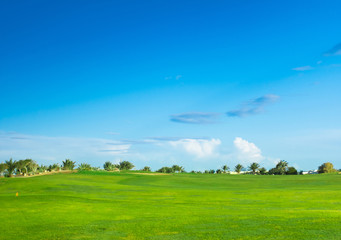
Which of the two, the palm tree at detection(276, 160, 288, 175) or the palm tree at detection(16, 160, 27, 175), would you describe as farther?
the palm tree at detection(276, 160, 288, 175)

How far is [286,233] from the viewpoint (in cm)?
1697

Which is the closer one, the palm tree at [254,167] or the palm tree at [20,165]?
the palm tree at [20,165]

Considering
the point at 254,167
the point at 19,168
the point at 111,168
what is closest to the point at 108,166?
the point at 111,168

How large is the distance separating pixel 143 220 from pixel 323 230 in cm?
1124

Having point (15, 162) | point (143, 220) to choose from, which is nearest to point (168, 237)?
point (143, 220)

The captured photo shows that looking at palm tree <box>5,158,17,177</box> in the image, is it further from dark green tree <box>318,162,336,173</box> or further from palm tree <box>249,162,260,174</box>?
dark green tree <box>318,162,336,173</box>

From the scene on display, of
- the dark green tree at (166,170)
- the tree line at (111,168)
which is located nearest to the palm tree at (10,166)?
the tree line at (111,168)

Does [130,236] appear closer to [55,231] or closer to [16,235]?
[55,231]

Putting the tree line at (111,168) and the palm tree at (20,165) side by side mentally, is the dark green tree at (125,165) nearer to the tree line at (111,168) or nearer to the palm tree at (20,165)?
the tree line at (111,168)

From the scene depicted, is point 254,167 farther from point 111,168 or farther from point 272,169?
point 111,168

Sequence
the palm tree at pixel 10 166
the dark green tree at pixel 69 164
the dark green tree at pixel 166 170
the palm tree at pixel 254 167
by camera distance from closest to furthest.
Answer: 1. the palm tree at pixel 10 166
2. the dark green tree at pixel 69 164
3. the dark green tree at pixel 166 170
4. the palm tree at pixel 254 167

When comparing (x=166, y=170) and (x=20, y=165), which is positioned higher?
(x=20, y=165)

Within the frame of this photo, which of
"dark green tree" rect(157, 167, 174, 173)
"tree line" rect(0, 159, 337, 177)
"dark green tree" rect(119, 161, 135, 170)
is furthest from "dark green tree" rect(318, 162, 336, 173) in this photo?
"dark green tree" rect(119, 161, 135, 170)

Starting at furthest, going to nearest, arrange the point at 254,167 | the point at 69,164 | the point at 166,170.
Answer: the point at 254,167 → the point at 166,170 → the point at 69,164
